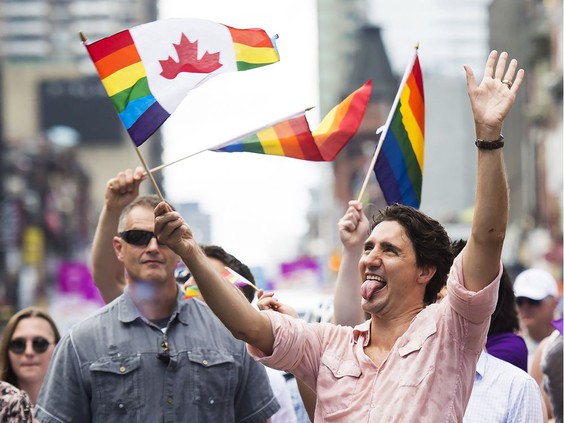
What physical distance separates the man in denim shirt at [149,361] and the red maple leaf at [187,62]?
729mm

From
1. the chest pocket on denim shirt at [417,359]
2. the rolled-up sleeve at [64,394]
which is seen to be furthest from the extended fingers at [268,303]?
the rolled-up sleeve at [64,394]

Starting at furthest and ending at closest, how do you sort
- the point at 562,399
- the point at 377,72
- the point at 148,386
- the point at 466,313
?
the point at 377,72 → the point at 562,399 → the point at 148,386 → the point at 466,313

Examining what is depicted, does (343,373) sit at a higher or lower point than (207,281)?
lower

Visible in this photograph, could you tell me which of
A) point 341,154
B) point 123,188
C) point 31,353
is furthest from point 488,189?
point 341,154

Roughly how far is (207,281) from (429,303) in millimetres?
806

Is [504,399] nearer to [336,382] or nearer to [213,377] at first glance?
[336,382]

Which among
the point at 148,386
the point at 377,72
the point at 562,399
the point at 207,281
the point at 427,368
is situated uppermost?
the point at 207,281

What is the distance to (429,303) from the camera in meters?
4.75

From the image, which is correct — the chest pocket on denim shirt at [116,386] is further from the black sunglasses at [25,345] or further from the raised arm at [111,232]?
the black sunglasses at [25,345]

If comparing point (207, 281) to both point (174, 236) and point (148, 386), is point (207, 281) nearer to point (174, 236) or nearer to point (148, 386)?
point (174, 236)

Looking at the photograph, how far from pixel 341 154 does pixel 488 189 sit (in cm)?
10789

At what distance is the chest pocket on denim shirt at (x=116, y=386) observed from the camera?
5430 millimetres

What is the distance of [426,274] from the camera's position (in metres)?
4.66

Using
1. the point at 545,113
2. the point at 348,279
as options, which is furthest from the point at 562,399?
the point at 545,113
